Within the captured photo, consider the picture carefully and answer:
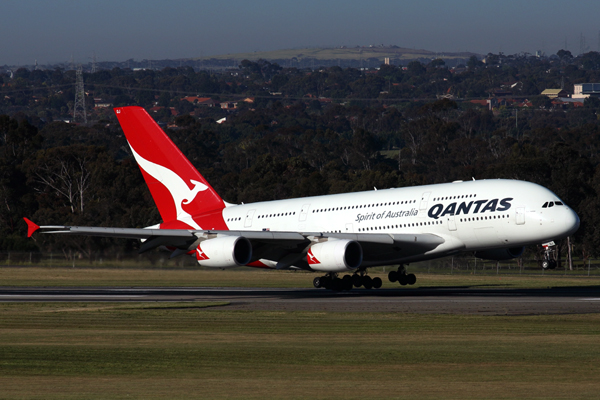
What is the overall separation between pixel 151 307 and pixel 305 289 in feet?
47.1

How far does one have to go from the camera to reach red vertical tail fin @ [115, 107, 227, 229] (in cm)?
4812

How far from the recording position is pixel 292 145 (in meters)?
181

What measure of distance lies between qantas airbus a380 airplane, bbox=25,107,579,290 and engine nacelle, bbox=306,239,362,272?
44mm

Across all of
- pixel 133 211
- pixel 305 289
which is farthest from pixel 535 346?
pixel 133 211

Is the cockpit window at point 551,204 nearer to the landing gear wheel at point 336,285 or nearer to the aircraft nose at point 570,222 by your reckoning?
the aircraft nose at point 570,222

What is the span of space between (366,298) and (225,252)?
634cm

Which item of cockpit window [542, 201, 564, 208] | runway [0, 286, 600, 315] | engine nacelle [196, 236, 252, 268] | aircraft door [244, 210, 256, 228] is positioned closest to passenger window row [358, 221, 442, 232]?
runway [0, 286, 600, 315]

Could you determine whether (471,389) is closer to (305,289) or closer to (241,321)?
(241,321)

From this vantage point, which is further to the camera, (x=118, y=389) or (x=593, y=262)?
(x=593, y=262)

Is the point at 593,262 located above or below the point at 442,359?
below

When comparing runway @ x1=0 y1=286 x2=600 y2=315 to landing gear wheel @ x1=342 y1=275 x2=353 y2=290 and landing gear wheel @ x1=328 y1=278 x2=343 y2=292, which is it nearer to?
landing gear wheel @ x1=342 y1=275 x2=353 y2=290

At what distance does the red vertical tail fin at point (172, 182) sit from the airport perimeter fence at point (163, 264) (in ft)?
57.0

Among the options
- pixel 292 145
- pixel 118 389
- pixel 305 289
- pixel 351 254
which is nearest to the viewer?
pixel 118 389

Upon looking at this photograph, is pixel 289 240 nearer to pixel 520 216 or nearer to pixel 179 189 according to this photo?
pixel 520 216
